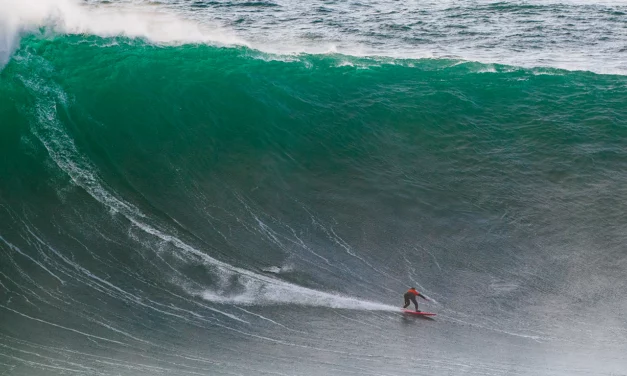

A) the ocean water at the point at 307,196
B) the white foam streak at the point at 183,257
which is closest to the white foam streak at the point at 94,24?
the ocean water at the point at 307,196

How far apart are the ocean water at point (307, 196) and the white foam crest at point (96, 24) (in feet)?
0.50

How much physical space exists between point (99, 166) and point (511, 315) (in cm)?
1427

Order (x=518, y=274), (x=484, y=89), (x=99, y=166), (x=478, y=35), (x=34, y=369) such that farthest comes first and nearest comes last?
(x=478, y=35), (x=484, y=89), (x=99, y=166), (x=518, y=274), (x=34, y=369)

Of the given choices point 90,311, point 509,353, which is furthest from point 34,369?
point 509,353

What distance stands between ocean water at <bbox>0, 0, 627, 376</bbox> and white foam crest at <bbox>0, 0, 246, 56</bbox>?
15cm

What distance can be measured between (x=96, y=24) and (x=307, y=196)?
670 inches

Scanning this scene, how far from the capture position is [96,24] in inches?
1208

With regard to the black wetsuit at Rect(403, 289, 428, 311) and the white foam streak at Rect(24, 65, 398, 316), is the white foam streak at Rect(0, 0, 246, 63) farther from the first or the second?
the black wetsuit at Rect(403, 289, 428, 311)

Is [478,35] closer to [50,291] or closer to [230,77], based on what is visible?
[230,77]

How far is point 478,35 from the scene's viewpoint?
104 feet

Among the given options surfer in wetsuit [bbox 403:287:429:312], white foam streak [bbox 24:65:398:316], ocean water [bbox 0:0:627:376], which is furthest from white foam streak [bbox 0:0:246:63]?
surfer in wetsuit [bbox 403:287:429:312]

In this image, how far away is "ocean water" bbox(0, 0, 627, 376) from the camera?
15.4 metres

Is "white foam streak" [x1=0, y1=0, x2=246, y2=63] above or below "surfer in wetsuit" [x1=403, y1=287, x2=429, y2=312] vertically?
above

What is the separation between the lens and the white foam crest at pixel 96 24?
28.8 meters
